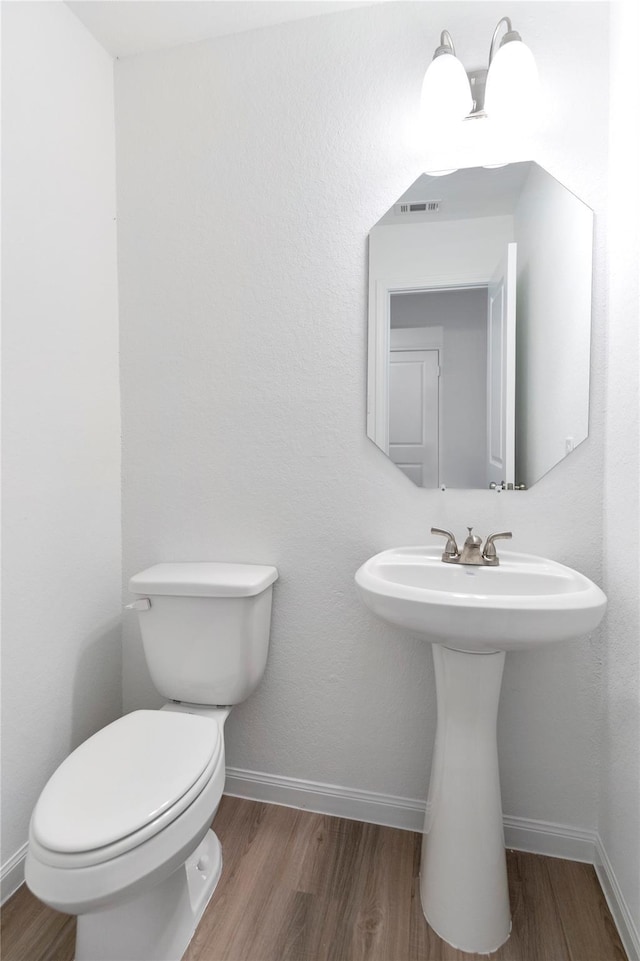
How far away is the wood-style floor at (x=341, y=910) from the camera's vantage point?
1105 mm

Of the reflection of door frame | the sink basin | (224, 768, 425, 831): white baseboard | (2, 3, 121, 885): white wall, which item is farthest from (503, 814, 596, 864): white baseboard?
(2, 3, 121, 885): white wall

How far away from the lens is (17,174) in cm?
126

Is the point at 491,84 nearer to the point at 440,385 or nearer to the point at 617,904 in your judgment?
the point at 440,385

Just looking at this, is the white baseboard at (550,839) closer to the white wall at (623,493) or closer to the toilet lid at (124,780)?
the white wall at (623,493)

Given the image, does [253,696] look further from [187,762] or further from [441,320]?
[441,320]

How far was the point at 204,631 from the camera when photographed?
4.58 feet

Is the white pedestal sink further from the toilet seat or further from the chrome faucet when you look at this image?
the toilet seat

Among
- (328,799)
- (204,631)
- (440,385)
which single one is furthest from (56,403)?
(328,799)

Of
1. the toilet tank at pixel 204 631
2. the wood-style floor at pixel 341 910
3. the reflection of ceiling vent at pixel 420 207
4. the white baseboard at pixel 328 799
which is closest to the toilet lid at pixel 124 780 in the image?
the toilet tank at pixel 204 631

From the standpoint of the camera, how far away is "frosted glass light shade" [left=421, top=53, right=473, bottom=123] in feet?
4.11

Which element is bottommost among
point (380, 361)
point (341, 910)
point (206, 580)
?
point (341, 910)

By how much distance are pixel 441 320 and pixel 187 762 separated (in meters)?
1.24

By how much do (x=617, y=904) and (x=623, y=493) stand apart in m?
0.95

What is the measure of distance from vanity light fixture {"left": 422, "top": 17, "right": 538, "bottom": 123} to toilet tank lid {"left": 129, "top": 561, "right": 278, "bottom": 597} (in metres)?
1.29
